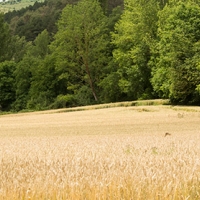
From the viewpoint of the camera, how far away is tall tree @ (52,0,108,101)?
6359 centimetres

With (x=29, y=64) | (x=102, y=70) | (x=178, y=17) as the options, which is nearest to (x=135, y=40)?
(x=102, y=70)

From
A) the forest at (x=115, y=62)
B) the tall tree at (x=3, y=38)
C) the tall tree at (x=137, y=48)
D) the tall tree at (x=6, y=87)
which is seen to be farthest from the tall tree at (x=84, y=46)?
the tall tree at (x=3, y=38)

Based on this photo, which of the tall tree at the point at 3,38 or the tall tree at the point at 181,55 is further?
the tall tree at the point at 3,38

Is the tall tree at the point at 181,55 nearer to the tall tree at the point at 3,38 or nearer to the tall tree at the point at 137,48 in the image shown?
the tall tree at the point at 137,48

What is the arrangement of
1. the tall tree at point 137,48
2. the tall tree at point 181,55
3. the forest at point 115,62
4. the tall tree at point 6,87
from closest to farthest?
the tall tree at point 181,55 → the forest at point 115,62 → the tall tree at point 137,48 → the tall tree at point 6,87

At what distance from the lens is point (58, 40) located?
66.1m

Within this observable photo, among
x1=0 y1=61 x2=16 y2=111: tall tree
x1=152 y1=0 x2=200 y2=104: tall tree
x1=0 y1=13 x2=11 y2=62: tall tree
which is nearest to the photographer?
x1=152 y1=0 x2=200 y2=104: tall tree

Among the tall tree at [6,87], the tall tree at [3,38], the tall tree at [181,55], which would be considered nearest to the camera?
the tall tree at [181,55]

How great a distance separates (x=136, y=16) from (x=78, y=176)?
57014mm

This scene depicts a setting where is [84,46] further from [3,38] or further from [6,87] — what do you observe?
[3,38]

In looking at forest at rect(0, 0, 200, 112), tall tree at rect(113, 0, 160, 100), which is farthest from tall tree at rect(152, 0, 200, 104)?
tall tree at rect(113, 0, 160, 100)

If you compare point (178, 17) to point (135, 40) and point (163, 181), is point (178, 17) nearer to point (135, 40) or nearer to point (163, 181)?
point (135, 40)

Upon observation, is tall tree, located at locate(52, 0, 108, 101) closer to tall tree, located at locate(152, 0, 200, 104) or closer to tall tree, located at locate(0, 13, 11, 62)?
tall tree, located at locate(152, 0, 200, 104)

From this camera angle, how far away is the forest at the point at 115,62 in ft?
148
